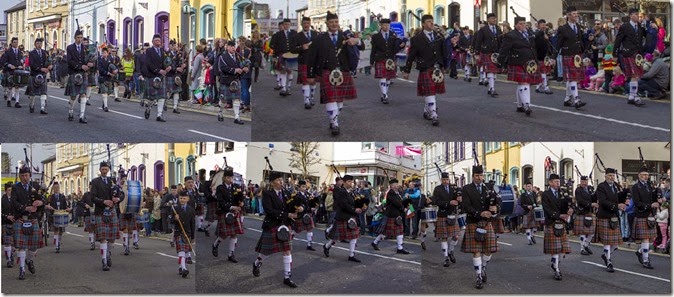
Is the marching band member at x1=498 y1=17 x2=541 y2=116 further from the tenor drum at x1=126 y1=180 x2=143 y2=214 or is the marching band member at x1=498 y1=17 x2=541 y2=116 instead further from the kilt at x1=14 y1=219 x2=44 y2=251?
the kilt at x1=14 y1=219 x2=44 y2=251

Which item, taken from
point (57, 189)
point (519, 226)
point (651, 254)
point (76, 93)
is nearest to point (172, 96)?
point (76, 93)

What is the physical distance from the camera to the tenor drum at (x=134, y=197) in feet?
37.8

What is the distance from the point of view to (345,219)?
37.7 ft

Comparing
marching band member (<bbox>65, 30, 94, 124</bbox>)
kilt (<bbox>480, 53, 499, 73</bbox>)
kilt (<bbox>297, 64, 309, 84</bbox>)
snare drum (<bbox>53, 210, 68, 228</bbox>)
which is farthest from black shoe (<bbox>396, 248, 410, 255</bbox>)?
marching band member (<bbox>65, 30, 94, 124</bbox>)

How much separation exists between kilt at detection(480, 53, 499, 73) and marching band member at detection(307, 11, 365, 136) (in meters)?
1.80

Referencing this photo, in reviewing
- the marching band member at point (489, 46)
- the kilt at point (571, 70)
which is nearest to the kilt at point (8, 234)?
the marching band member at point (489, 46)

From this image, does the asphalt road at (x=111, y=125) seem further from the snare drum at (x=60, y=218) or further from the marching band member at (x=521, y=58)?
the marching band member at (x=521, y=58)

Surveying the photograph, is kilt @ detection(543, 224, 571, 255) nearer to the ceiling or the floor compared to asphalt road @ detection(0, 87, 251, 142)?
nearer to the floor

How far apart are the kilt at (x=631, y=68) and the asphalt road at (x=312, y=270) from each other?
336 cm

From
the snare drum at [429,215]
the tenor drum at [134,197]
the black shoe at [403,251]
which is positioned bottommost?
the black shoe at [403,251]

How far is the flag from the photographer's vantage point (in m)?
11.4

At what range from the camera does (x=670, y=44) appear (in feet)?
41.0

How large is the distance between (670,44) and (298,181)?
388cm

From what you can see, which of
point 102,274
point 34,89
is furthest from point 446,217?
point 34,89
